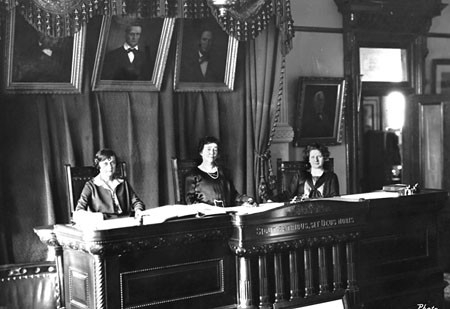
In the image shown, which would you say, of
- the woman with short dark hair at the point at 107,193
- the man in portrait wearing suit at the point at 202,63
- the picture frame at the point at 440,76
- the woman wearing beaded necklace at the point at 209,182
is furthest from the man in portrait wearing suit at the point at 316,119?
the woman with short dark hair at the point at 107,193

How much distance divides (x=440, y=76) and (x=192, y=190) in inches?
220

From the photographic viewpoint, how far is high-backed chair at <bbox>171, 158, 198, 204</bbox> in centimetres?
743

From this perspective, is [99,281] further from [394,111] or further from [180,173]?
[394,111]

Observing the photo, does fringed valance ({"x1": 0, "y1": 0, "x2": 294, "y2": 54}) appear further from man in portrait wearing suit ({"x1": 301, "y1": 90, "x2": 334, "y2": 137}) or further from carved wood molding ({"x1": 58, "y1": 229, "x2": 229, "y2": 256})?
carved wood molding ({"x1": 58, "y1": 229, "x2": 229, "y2": 256})

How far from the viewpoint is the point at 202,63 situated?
27.3ft

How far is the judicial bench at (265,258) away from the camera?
529 centimetres

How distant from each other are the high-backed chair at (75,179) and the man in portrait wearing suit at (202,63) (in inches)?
74.3

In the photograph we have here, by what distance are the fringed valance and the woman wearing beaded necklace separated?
1.40 m

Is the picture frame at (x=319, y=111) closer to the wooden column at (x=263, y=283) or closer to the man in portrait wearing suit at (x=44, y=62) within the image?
the man in portrait wearing suit at (x=44, y=62)

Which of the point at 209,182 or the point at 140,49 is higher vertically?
the point at 140,49

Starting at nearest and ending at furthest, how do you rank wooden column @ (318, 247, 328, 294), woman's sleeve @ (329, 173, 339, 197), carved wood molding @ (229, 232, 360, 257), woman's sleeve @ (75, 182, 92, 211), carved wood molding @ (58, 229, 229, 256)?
1. carved wood molding @ (58, 229, 229, 256)
2. carved wood molding @ (229, 232, 360, 257)
3. wooden column @ (318, 247, 328, 294)
4. woman's sleeve @ (75, 182, 92, 211)
5. woman's sleeve @ (329, 173, 339, 197)

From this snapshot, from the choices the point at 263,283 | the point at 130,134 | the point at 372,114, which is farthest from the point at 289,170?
the point at 372,114

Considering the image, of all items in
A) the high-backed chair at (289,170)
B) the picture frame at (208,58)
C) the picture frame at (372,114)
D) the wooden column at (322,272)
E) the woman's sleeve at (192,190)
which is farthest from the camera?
the picture frame at (372,114)

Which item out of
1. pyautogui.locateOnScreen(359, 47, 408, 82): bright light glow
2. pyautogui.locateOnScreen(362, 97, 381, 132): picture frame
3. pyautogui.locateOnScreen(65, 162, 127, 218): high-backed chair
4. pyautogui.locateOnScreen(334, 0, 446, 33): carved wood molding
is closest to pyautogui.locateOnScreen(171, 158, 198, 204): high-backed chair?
pyautogui.locateOnScreen(65, 162, 127, 218): high-backed chair
